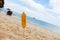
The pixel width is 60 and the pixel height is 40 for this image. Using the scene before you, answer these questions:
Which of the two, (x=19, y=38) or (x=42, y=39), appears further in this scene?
(x=42, y=39)

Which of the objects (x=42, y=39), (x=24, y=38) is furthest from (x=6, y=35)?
(x=42, y=39)

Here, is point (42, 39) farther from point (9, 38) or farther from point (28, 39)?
point (9, 38)

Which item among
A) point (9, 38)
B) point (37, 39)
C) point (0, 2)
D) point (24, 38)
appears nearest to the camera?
point (0, 2)

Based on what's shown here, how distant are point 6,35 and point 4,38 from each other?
55cm

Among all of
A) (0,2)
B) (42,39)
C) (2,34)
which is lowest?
(42,39)

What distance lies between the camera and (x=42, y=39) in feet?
40.6

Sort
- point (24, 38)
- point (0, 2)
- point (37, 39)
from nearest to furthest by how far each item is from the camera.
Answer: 1. point (0, 2)
2. point (24, 38)
3. point (37, 39)

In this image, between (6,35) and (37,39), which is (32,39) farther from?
(6,35)

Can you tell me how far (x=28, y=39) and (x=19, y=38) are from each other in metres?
0.69

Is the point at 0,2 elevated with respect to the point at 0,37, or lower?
elevated

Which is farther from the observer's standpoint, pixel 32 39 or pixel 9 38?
pixel 32 39

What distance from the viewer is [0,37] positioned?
32.1ft

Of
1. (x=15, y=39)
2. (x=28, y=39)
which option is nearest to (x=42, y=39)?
(x=28, y=39)

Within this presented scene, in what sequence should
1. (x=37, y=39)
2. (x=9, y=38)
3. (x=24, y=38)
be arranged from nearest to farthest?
1. (x=9, y=38)
2. (x=24, y=38)
3. (x=37, y=39)
